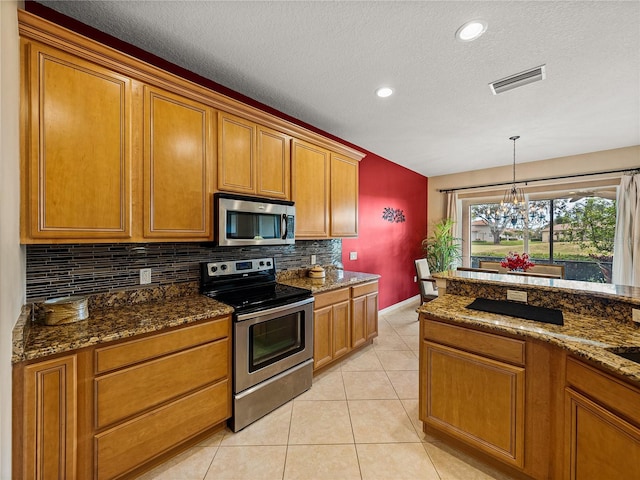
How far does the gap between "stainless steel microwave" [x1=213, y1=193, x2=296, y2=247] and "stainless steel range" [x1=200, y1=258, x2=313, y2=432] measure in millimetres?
337

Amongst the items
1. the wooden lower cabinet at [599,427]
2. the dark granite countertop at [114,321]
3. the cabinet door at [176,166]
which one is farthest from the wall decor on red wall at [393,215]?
the wooden lower cabinet at [599,427]

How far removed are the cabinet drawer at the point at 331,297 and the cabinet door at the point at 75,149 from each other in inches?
60.9

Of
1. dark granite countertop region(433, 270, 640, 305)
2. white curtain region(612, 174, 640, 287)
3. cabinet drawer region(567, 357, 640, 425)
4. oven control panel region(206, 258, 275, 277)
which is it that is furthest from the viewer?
white curtain region(612, 174, 640, 287)

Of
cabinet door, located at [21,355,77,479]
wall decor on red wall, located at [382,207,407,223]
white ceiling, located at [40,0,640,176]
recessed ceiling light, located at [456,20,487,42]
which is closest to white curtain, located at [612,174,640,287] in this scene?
white ceiling, located at [40,0,640,176]

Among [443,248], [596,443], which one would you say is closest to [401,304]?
[443,248]

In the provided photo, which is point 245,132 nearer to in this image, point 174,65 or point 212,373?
point 174,65

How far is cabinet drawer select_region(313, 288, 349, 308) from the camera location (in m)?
2.45

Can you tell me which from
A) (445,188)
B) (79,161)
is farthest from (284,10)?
(445,188)

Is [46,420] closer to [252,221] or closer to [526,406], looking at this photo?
[252,221]

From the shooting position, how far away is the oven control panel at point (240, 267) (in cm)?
222

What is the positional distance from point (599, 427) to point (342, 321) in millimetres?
1853

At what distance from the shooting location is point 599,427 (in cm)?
112

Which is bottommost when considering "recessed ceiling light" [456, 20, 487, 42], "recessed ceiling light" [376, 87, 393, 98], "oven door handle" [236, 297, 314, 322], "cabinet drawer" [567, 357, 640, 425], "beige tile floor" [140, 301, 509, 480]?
"beige tile floor" [140, 301, 509, 480]

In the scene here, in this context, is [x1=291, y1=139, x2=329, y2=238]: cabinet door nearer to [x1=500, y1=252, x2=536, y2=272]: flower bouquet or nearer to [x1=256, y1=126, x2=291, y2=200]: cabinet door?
[x1=256, y1=126, x2=291, y2=200]: cabinet door
